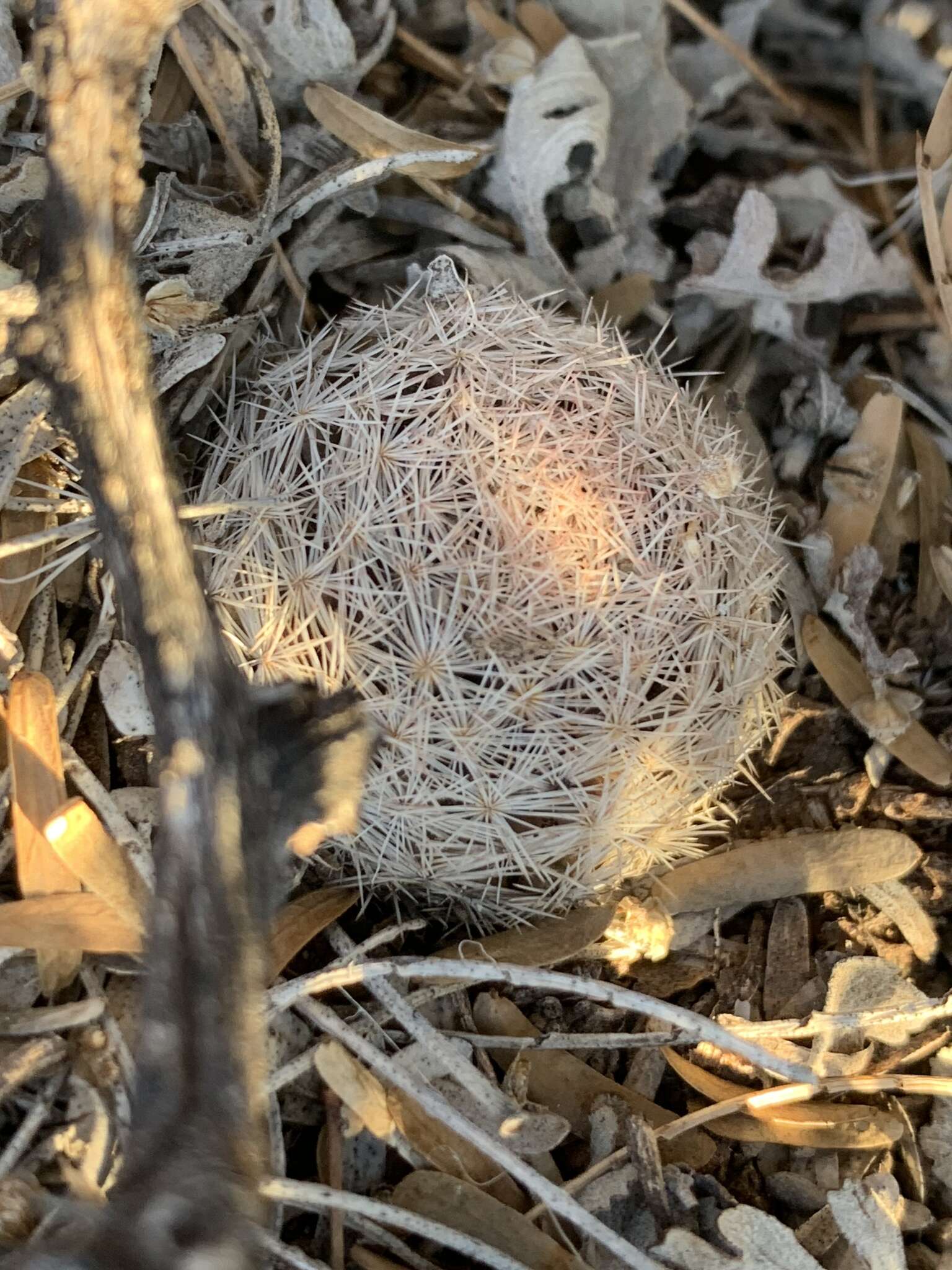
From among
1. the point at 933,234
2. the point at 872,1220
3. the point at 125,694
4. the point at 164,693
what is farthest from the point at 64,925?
the point at 933,234

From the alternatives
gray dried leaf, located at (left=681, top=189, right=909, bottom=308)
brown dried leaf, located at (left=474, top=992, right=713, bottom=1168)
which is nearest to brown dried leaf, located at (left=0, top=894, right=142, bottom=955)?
brown dried leaf, located at (left=474, top=992, right=713, bottom=1168)

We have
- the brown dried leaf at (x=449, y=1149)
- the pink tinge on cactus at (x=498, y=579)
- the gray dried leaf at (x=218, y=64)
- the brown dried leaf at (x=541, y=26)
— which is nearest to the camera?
the pink tinge on cactus at (x=498, y=579)

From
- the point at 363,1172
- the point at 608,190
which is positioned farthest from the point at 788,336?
the point at 363,1172

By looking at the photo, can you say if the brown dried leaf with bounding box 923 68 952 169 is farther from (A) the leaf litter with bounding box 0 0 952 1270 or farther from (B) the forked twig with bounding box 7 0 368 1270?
(B) the forked twig with bounding box 7 0 368 1270

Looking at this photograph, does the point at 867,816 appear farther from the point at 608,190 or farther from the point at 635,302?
the point at 608,190

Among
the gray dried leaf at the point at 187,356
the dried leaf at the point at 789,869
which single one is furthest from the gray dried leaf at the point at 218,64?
the dried leaf at the point at 789,869

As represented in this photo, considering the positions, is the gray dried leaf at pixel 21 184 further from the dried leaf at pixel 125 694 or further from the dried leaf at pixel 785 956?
the dried leaf at pixel 785 956

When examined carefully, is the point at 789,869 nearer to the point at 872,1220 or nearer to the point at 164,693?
the point at 872,1220
